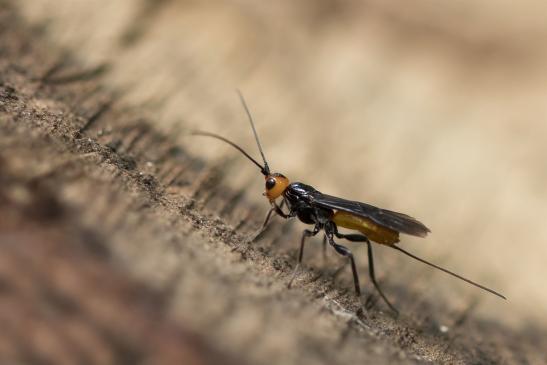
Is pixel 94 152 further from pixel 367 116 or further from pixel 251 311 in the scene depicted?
pixel 367 116

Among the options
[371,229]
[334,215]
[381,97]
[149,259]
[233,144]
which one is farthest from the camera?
[381,97]

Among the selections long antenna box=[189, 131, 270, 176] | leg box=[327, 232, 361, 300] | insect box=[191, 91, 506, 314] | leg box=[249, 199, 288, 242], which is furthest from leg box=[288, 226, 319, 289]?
long antenna box=[189, 131, 270, 176]

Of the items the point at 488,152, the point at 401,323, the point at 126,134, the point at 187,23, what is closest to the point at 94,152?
the point at 126,134

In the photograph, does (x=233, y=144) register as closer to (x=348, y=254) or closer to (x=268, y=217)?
(x=268, y=217)

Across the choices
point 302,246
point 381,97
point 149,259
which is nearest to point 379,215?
point 302,246

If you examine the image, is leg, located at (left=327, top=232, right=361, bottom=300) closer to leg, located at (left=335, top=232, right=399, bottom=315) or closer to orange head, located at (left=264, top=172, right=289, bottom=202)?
leg, located at (left=335, top=232, right=399, bottom=315)

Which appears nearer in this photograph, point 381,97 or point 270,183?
point 270,183

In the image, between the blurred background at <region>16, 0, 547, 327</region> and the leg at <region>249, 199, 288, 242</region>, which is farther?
the blurred background at <region>16, 0, 547, 327</region>
